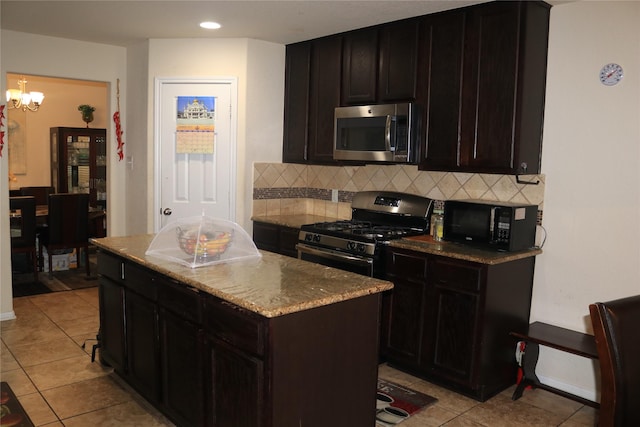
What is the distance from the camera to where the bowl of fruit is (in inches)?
106

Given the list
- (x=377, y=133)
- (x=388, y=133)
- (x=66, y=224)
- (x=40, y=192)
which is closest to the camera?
(x=388, y=133)

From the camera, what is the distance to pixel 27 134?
7.64m

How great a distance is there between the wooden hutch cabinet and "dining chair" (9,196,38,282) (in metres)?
2.15

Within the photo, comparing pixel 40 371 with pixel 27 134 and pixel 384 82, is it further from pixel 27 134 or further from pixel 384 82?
pixel 27 134

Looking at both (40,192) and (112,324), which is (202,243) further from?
(40,192)

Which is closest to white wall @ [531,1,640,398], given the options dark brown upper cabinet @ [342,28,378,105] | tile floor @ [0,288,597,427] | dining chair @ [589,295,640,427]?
tile floor @ [0,288,597,427]

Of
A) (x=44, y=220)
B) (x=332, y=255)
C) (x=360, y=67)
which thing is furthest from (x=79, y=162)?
(x=332, y=255)

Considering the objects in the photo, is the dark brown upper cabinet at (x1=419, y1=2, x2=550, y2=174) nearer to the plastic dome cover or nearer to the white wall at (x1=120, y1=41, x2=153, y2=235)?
the plastic dome cover

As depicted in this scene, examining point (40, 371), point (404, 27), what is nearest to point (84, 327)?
point (40, 371)

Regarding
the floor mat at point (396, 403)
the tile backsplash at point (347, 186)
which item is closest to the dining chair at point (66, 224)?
the tile backsplash at point (347, 186)

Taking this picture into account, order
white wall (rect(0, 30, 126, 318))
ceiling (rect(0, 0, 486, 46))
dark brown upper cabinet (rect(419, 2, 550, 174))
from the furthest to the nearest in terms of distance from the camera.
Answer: white wall (rect(0, 30, 126, 318)) → ceiling (rect(0, 0, 486, 46)) → dark brown upper cabinet (rect(419, 2, 550, 174))

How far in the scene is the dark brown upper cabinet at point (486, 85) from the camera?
3.20m

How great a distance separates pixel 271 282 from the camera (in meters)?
2.35

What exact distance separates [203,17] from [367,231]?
1.97m
